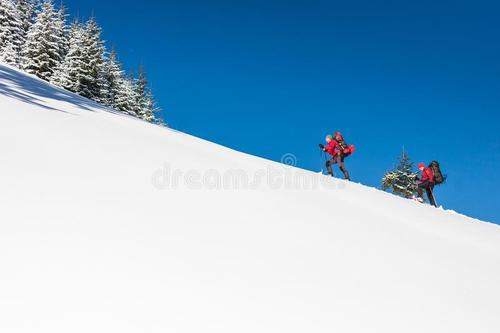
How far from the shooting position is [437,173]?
40.6 feet

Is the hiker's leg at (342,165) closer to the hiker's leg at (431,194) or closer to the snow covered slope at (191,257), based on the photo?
the hiker's leg at (431,194)

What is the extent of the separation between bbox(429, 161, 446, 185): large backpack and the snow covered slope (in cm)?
670

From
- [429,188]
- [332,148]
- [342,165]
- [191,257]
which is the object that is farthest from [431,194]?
[191,257]

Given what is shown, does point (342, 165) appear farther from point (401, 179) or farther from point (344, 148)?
point (401, 179)

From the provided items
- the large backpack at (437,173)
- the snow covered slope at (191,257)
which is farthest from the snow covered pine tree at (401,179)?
the snow covered slope at (191,257)

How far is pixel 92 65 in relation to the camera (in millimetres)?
32562

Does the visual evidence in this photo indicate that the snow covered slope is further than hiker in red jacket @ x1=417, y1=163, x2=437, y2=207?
No

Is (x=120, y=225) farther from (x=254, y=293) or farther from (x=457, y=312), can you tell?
(x=457, y=312)

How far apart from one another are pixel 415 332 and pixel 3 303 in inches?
106

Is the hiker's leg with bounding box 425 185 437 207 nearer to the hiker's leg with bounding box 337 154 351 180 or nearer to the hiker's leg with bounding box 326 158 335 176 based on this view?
the hiker's leg with bounding box 337 154 351 180

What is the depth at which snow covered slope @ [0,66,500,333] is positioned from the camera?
2.23 meters

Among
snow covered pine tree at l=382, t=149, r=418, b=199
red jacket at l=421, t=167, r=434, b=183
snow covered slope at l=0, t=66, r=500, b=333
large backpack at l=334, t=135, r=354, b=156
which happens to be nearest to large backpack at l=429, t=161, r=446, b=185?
red jacket at l=421, t=167, r=434, b=183

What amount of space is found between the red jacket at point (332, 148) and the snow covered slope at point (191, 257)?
6629 millimetres

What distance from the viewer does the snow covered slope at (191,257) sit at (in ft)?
7.31
